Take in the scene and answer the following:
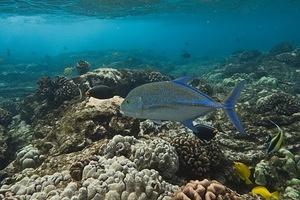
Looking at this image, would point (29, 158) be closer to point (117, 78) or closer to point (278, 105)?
point (117, 78)

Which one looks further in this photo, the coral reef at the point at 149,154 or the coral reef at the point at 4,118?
the coral reef at the point at 4,118

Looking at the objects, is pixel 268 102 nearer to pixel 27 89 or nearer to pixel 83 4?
pixel 27 89

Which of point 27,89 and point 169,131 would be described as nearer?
point 169,131

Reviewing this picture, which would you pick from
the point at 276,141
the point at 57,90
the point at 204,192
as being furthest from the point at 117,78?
the point at 204,192

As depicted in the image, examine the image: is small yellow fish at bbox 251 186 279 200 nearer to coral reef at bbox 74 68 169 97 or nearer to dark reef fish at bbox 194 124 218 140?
dark reef fish at bbox 194 124 218 140

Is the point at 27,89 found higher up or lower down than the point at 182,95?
lower down

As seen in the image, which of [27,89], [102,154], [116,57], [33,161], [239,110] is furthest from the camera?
[116,57]

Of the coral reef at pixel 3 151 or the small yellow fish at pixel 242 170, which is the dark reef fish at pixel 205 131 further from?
the coral reef at pixel 3 151

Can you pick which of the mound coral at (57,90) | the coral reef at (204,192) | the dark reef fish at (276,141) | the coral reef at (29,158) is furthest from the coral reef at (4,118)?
the dark reef fish at (276,141)

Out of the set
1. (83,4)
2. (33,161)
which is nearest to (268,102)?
(33,161)

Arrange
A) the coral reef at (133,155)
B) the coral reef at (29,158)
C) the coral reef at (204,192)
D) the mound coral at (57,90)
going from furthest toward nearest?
the mound coral at (57,90) → the coral reef at (29,158) → the coral reef at (133,155) → the coral reef at (204,192)

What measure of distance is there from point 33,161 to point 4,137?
4.24 meters

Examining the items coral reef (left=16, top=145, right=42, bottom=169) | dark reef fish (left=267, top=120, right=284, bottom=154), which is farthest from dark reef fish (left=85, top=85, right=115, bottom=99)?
dark reef fish (left=267, top=120, right=284, bottom=154)

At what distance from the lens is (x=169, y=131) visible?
8.82 meters
